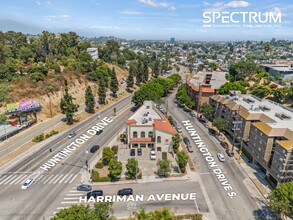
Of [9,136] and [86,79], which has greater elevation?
[86,79]

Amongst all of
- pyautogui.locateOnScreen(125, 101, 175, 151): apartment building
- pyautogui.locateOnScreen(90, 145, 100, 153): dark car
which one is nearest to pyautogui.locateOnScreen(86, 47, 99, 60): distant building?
pyautogui.locateOnScreen(125, 101, 175, 151): apartment building

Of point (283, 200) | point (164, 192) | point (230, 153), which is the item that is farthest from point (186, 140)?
point (283, 200)

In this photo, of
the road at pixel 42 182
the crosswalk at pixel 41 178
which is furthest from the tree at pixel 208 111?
the crosswalk at pixel 41 178

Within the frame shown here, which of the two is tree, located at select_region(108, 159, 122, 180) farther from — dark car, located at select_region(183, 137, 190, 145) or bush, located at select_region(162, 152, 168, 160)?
dark car, located at select_region(183, 137, 190, 145)

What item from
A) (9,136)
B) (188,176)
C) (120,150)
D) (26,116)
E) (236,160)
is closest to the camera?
(188,176)

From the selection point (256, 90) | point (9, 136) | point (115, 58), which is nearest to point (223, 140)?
point (256, 90)

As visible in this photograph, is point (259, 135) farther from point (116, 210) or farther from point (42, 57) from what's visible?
point (42, 57)

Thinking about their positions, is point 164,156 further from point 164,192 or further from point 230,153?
point 230,153
